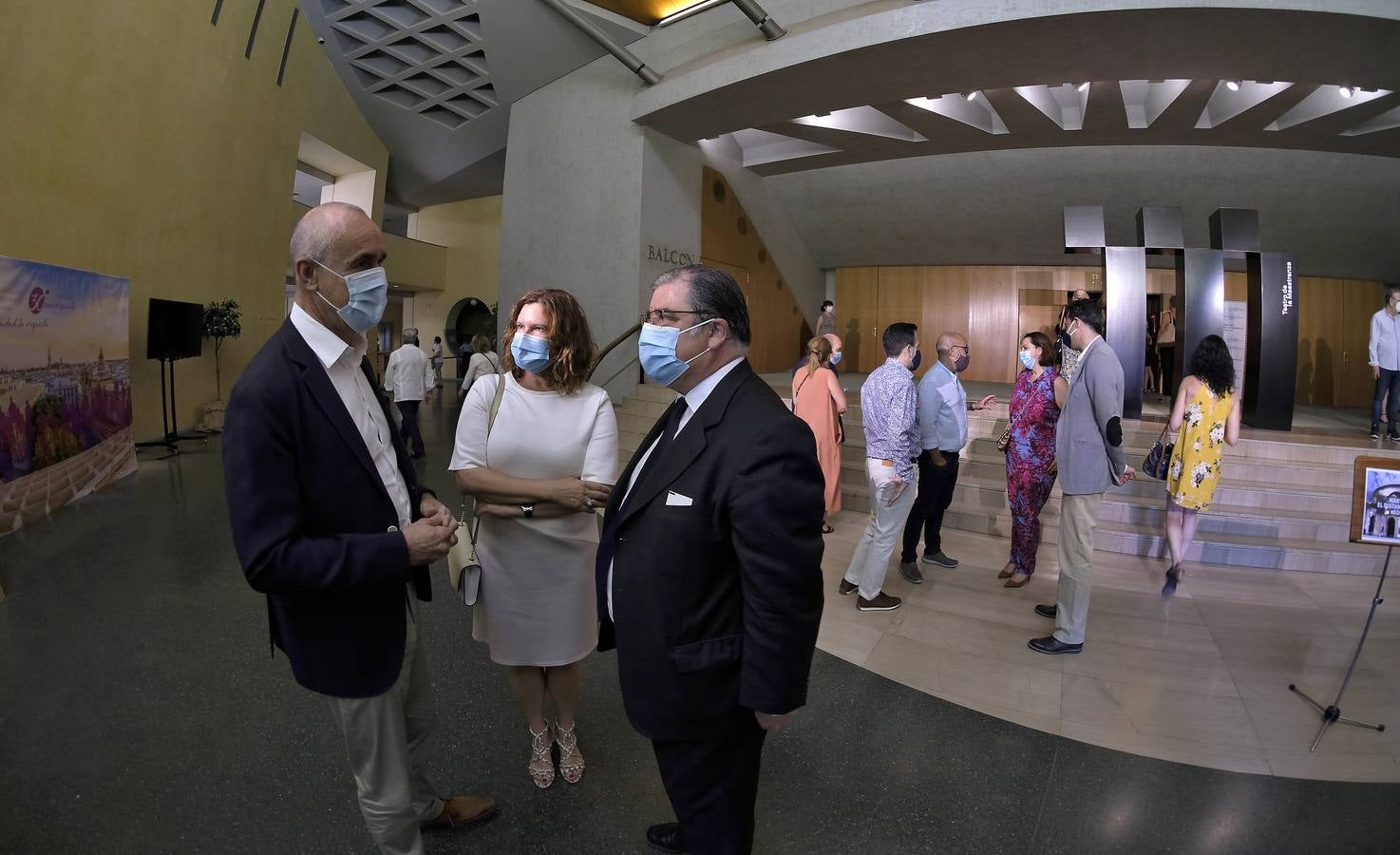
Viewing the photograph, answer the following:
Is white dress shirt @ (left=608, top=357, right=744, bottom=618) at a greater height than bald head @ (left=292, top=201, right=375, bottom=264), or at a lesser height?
lesser

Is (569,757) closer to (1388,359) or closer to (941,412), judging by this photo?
(941,412)

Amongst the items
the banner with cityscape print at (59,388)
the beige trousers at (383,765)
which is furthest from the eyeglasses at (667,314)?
the banner with cityscape print at (59,388)

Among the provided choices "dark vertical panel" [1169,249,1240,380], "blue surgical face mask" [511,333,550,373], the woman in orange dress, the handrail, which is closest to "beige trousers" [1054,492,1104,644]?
the woman in orange dress

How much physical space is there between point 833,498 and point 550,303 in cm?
393

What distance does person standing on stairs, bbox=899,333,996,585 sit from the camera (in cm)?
419

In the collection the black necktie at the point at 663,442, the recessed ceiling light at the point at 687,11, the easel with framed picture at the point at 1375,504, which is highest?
the recessed ceiling light at the point at 687,11

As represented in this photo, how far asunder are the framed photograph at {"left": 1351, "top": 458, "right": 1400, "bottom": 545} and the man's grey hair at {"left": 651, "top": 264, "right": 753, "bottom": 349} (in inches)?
105

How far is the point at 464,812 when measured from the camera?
1.99m

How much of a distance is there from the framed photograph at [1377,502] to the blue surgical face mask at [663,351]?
2.76 m

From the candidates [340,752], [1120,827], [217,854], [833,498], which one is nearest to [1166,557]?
[833,498]

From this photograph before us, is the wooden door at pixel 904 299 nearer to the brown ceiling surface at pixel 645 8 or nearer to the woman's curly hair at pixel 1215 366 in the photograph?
the brown ceiling surface at pixel 645 8

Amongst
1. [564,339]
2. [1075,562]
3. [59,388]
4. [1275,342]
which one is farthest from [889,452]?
[59,388]

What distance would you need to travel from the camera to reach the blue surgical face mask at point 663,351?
1.48m

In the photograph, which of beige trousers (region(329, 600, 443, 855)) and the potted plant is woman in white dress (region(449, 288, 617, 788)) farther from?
the potted plant
